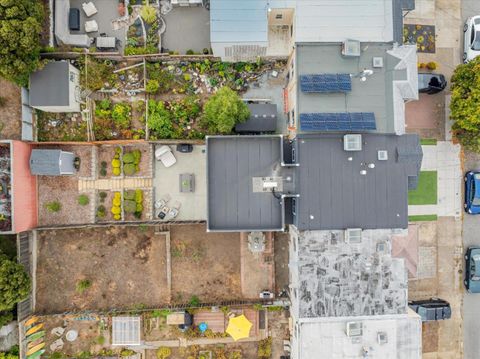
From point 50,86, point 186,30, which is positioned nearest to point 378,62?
point 186,30

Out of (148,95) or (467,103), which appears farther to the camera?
(148,95)

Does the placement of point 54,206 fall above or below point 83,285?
above

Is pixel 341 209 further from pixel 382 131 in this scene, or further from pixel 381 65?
pixel 381 65

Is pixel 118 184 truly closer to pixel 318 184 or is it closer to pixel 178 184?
pixel 178 184

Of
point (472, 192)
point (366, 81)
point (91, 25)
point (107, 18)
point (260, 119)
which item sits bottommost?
point (472, 192)

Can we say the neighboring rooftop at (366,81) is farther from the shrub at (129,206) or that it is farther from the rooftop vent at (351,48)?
the shrub at (129,206)

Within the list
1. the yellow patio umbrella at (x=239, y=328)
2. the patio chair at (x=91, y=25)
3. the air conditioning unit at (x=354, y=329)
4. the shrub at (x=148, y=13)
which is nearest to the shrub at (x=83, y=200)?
the patio chair at (x=91, y=25)

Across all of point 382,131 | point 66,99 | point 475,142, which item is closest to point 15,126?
point 66,99
